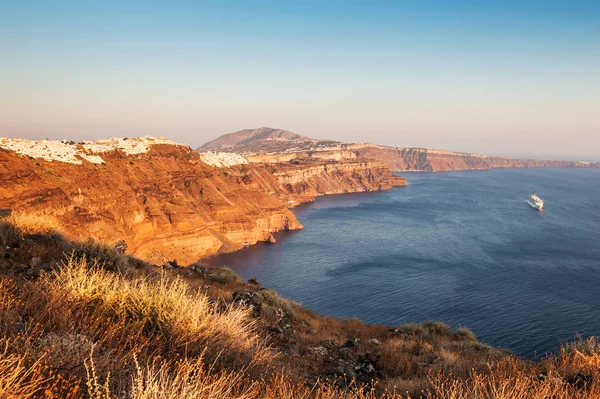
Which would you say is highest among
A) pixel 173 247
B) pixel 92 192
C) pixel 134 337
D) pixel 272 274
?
pixel 134 337

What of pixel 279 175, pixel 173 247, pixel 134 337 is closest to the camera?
pixel 134 337

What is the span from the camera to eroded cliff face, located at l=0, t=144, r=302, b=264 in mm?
39250

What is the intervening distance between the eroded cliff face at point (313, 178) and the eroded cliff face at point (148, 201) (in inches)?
1116

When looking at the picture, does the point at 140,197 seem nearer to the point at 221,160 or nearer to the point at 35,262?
the point at 35,262

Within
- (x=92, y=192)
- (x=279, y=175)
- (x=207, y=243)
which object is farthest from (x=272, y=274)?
Result: (x=279, y=175)

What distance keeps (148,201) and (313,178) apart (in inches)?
4389

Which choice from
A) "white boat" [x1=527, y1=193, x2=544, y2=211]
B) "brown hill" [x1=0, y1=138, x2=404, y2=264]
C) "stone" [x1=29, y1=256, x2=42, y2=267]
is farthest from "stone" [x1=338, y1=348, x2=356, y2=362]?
"white boat" [x1=527, y1=193, x2=544, y2=211]

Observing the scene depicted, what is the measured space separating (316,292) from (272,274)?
10602 millimetres

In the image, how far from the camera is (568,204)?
4469 inches

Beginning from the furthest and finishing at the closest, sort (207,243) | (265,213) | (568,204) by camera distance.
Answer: (568,204)
(265,213)
(207,243)

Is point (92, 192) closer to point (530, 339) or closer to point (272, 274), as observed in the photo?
point (272, 274)

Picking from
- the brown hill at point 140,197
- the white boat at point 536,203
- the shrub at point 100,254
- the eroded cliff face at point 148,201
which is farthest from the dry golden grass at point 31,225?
the white boat at point 536,203

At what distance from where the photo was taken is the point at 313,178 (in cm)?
16125

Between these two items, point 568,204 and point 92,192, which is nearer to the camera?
point 92,192
